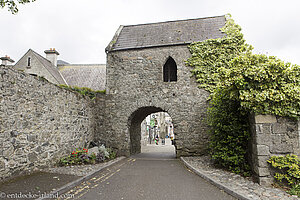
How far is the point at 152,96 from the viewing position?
9875 mm

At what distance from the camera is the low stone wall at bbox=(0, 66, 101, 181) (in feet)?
16.1

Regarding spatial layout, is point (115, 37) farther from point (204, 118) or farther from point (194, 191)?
point (194, 191)

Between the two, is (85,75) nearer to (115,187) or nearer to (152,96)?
(152,96)

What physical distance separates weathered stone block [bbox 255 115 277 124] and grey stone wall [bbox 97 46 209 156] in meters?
4.33

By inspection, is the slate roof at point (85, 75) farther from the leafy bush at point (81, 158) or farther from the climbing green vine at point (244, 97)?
the climbing green vine at point (244, 97)

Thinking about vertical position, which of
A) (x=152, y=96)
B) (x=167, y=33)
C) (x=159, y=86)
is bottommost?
(x=152, y=96)

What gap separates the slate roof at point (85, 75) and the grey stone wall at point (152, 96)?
390 inches

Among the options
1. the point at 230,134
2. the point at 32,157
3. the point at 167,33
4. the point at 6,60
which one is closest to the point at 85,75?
the point at 6,60

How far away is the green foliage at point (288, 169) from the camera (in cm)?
440

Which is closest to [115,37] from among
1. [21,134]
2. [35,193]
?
[21,134]

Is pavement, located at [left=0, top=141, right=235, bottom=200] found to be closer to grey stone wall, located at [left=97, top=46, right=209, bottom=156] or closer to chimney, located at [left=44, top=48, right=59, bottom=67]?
grey stone wall, located at [left=97, top=46, right=209, bottom=156]

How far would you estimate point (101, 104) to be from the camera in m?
10.4

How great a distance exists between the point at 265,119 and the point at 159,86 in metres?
5.60

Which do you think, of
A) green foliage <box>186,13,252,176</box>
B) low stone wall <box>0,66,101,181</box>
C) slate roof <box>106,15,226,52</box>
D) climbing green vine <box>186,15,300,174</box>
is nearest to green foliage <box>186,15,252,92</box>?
green foliage <box>186,13,252,176</box>
